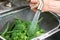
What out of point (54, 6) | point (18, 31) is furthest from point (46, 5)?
point (18, 31)

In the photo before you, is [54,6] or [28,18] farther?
[28,18]

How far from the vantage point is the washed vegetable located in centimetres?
102

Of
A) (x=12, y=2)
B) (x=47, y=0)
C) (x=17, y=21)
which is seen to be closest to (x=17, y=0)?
(x=12, y=2)

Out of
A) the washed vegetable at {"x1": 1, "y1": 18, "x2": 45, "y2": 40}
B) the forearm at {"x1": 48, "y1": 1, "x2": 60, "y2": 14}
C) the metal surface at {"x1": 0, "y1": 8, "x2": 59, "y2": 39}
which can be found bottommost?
the washed vegetable at {"x1": 1, "y1": 18, "x2": 45, "y2": 40}

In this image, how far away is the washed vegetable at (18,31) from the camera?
3.36ft

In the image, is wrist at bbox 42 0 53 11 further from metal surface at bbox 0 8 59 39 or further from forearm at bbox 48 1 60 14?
metal surface at bbox 0 8 59 39

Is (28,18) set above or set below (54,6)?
below

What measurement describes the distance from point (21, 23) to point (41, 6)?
223 mm

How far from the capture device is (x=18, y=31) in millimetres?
1046

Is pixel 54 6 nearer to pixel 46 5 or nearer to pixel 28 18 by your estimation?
pixel 46 5

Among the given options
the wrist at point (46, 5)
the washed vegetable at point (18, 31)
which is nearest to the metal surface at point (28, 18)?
the washed vegetable at point (18, 31)

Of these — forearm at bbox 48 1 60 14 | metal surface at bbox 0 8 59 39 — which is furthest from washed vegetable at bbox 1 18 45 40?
forearm at bbox 48 1 60 14

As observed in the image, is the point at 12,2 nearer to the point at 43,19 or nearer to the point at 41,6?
the point at 43,19

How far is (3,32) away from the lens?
1072 millimetres
